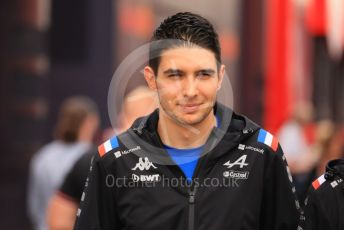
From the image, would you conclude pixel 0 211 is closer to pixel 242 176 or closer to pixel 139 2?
pixel 139 2

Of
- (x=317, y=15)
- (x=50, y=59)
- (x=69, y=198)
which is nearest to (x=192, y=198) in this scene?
(x=69, y=198)

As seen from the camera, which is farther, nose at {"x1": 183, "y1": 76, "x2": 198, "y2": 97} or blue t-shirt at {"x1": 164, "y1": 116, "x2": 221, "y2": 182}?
blue t-shirt at {"x1": 164, "y1": 116, "x2": 221, "y2": 182}

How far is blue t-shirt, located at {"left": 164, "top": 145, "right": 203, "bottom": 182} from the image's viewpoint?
455 centimetres

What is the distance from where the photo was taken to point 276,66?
21.3 meters

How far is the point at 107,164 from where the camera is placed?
15.2ft

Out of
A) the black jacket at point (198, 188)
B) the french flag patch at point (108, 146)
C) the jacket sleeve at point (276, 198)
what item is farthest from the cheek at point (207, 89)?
the french flag patch at point (108, 146)

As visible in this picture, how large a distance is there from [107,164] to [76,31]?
8.55 metres

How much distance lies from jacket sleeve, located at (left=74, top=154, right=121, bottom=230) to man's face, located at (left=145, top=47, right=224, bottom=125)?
18.0 inches

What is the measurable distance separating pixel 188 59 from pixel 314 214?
2.93 ft

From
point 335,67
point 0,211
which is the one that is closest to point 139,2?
point 0,211

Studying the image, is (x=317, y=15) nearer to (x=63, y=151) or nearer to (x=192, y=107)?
(x=63, y=151)

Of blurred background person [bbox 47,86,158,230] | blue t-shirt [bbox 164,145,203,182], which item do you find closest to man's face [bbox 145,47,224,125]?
blue t-shirt [bbox 164,145,203,182]

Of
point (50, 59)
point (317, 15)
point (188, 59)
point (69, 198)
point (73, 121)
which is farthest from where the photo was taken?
point (317, 15)

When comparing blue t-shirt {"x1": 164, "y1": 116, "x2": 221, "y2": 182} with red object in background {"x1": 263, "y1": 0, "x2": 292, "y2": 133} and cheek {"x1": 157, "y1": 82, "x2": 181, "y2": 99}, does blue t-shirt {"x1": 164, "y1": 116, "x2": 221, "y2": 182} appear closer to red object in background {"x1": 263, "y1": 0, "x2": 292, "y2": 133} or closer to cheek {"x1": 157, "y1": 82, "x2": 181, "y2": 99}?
cheek {"x1": 157, "y1": 82, "x2": 181, "y2": 99}
